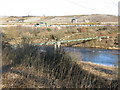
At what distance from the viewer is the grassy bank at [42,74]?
4191 millimetres

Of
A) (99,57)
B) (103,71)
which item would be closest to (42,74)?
(103,71)

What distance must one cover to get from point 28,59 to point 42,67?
0.51 metres

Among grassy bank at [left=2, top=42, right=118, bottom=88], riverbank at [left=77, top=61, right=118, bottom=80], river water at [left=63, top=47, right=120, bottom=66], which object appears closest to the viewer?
grassy bank at [left=2, top=42, right=118, bottom=88]

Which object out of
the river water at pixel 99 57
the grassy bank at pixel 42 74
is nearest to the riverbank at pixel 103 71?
the grassy bank at pixel 42 74

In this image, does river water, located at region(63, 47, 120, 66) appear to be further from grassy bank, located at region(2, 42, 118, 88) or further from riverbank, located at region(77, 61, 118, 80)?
grassy bank, located at region(2, 42, 118, 88)

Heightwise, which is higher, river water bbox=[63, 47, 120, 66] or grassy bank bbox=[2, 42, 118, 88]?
grassy bank bbox=[2, 42, 118, 88]

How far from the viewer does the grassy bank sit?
419cm

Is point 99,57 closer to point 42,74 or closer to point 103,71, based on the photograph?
point 103,71

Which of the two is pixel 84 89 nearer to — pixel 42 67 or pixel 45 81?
pixel 45 81

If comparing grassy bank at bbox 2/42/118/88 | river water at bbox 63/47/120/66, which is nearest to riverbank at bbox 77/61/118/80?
grassy bank at bbox 2/42/118/88

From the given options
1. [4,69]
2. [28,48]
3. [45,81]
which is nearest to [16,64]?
[4,69]

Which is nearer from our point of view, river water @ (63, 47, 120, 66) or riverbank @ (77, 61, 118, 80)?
riverbank @ (77, 61, 118, 80)

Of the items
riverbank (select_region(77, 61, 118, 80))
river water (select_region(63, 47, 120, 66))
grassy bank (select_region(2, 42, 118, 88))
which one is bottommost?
river water (select_region(63, 47, 120, 66))

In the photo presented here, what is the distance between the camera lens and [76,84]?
388 cm
